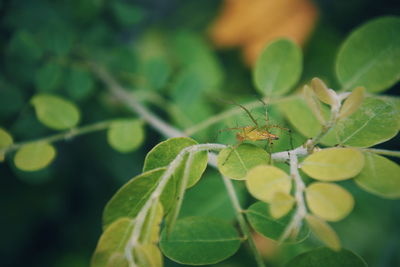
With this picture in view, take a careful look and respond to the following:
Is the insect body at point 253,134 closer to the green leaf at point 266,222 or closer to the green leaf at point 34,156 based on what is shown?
the green leaf at point 266,222

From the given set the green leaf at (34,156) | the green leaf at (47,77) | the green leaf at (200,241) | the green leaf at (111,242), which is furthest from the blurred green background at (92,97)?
the green leaf at (111,242)

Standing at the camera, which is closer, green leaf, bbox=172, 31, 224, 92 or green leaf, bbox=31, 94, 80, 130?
green leaf, bbox=31, 94, 80, 130

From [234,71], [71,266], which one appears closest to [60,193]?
[71,266]

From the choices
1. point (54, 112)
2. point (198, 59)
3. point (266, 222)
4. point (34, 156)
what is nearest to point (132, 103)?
point (54, 112)

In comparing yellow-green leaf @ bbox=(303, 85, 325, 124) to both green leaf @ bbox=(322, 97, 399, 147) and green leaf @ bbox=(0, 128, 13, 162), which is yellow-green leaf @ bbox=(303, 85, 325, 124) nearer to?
green leaf @ bbox=(322, 97, 399, 147)

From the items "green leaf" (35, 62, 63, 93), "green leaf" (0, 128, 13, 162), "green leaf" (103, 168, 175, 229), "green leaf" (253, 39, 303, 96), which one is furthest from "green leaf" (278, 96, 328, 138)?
"green leaf" (35, 62, 63, 93)

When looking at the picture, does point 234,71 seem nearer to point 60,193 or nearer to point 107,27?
point 107,27

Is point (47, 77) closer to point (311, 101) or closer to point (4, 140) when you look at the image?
point (4, 140)
